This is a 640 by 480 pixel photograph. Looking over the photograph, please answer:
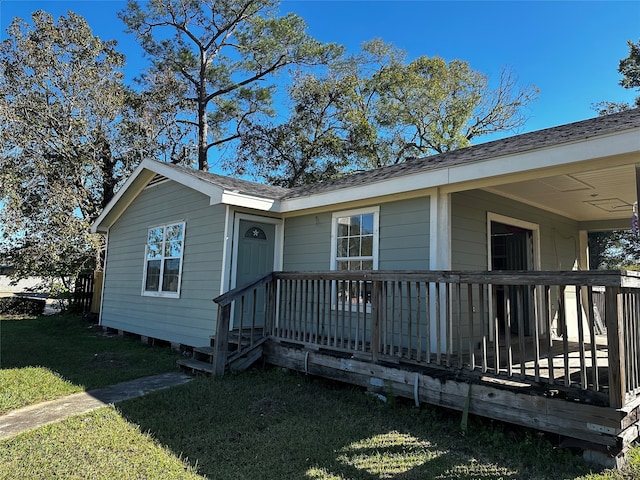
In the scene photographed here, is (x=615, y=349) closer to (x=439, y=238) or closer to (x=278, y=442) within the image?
(x=439, y=238)

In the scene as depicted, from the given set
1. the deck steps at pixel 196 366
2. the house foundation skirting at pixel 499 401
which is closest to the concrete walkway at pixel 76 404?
the deck steps at pixel 196 366

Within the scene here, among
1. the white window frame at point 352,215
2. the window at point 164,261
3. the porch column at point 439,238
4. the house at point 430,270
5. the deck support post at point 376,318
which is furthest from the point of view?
the window at point 164,261

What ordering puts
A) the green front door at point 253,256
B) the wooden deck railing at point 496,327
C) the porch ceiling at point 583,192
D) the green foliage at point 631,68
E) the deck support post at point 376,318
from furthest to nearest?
the green foliage at point 631,68 < the green front door at point 253,256 < the porch ceiling at point 583,192 < the deck support post at point 376,318 < the wooden deck railing at point 496,327

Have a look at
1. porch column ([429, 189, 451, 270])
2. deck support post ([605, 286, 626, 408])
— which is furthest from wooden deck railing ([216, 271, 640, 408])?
porch column ([429, 189, 451, 270])

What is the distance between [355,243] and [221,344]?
8.05 ft

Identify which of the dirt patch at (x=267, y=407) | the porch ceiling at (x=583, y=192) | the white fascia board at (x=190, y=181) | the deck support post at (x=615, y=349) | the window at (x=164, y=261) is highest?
the white fascia board at (x=190, y=181)

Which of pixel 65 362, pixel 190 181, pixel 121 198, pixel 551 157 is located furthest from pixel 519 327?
pixel 121 198

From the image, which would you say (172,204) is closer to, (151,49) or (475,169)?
(475,169)

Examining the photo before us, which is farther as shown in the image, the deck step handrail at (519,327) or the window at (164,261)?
the window at (164,261)

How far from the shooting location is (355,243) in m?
6.42

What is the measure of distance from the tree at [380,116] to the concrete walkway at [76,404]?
50.8 ft

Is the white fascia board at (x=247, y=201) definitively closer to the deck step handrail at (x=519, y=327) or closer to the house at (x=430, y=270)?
the house at (x=430, y=270)

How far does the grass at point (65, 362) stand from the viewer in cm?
527

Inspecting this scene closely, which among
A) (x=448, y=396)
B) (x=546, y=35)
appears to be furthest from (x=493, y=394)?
(x=546, y=35)
